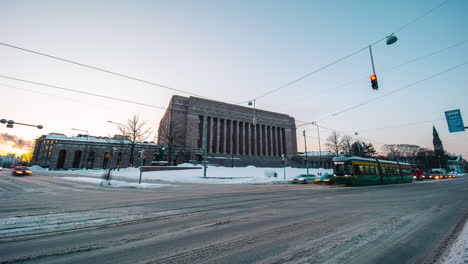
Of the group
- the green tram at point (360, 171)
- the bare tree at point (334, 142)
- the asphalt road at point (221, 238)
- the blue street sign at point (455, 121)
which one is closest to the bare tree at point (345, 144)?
the bare tree at point (334, 142)

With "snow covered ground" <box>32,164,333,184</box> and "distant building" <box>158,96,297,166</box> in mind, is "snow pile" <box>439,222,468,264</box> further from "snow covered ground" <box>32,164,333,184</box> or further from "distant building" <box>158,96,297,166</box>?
"distant building" <box>158,96,297,166</box>

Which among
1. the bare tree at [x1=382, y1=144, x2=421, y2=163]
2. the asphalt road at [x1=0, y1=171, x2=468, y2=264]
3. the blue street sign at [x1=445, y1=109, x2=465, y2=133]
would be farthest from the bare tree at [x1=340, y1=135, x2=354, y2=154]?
the asphalt road at [x1=0, y1=171, x2=468, y2=264]

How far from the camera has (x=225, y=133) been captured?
60656 millimetres

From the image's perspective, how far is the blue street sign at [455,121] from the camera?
11.9m

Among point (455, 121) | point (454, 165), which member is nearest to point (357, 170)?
point (455, 121)

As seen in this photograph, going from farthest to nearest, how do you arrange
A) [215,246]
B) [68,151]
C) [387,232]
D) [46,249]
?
1. [68,151]
2. [387,232]
3. [215,246]
4. [46,249]

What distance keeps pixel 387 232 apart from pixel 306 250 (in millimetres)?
2134

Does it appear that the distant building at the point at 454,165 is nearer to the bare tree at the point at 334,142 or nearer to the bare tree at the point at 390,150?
the bare tree at the point at 390,150

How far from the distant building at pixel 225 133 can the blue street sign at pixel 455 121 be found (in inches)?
1380

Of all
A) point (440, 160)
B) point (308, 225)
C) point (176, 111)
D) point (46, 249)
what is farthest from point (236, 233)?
point (440, 160)

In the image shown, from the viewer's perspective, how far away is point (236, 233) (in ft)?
12.0

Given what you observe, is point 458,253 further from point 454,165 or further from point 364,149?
point 454,165

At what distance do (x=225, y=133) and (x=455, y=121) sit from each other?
168 ft

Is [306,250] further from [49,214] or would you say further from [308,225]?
[49,214]
